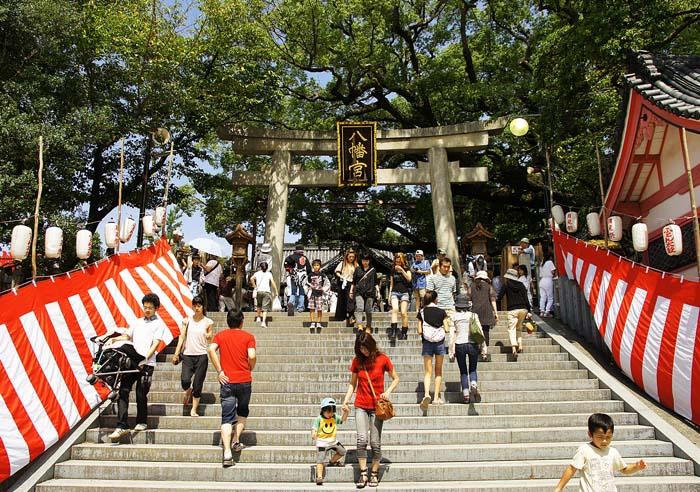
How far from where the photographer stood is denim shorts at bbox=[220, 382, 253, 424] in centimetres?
578

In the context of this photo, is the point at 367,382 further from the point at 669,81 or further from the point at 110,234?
the point at 669,81

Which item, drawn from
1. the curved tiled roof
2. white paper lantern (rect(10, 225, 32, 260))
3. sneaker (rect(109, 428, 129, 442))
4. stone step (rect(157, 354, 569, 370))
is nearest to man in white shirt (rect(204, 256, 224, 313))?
stone step (rect(157, 354, 569, 370))

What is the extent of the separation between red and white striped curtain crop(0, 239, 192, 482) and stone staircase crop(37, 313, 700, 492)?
0.42 metres

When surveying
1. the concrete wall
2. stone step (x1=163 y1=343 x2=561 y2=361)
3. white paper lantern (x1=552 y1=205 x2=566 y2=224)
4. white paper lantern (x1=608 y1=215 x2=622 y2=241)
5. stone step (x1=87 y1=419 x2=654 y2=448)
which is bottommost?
stone step (x1=87 y1=419 x2=654 y2=448)

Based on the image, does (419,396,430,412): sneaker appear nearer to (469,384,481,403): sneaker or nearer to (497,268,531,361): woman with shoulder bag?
(469,384,481,403): sneaker

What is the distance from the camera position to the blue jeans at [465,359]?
7.00 metres

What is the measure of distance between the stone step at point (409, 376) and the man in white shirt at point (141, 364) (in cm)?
147

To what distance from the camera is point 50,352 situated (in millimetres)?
6391

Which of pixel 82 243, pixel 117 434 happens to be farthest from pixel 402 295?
pixel 82 243

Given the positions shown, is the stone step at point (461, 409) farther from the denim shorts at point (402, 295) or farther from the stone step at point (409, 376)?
the denim shorts at point (402, 295)

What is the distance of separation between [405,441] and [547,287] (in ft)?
21.0

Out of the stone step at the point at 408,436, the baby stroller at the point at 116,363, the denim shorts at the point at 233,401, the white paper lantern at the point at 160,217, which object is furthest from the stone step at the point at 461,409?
the white paper lantern at the point at 160,217

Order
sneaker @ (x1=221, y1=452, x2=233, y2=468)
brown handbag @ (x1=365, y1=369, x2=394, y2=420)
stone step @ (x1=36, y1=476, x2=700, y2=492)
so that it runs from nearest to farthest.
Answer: stone step @ (x1=36, y1=476, x2=700, y2=492) < brown handbag @ (x1=365, y1=369, x2=394, y2=420) < sneaker @ (x1=221, y1=452, x2=233, y2=468)

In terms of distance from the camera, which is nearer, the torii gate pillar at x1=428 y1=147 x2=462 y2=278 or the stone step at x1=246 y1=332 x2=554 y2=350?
the stone step at x1=246 y1=332 x2=554 y2=350
